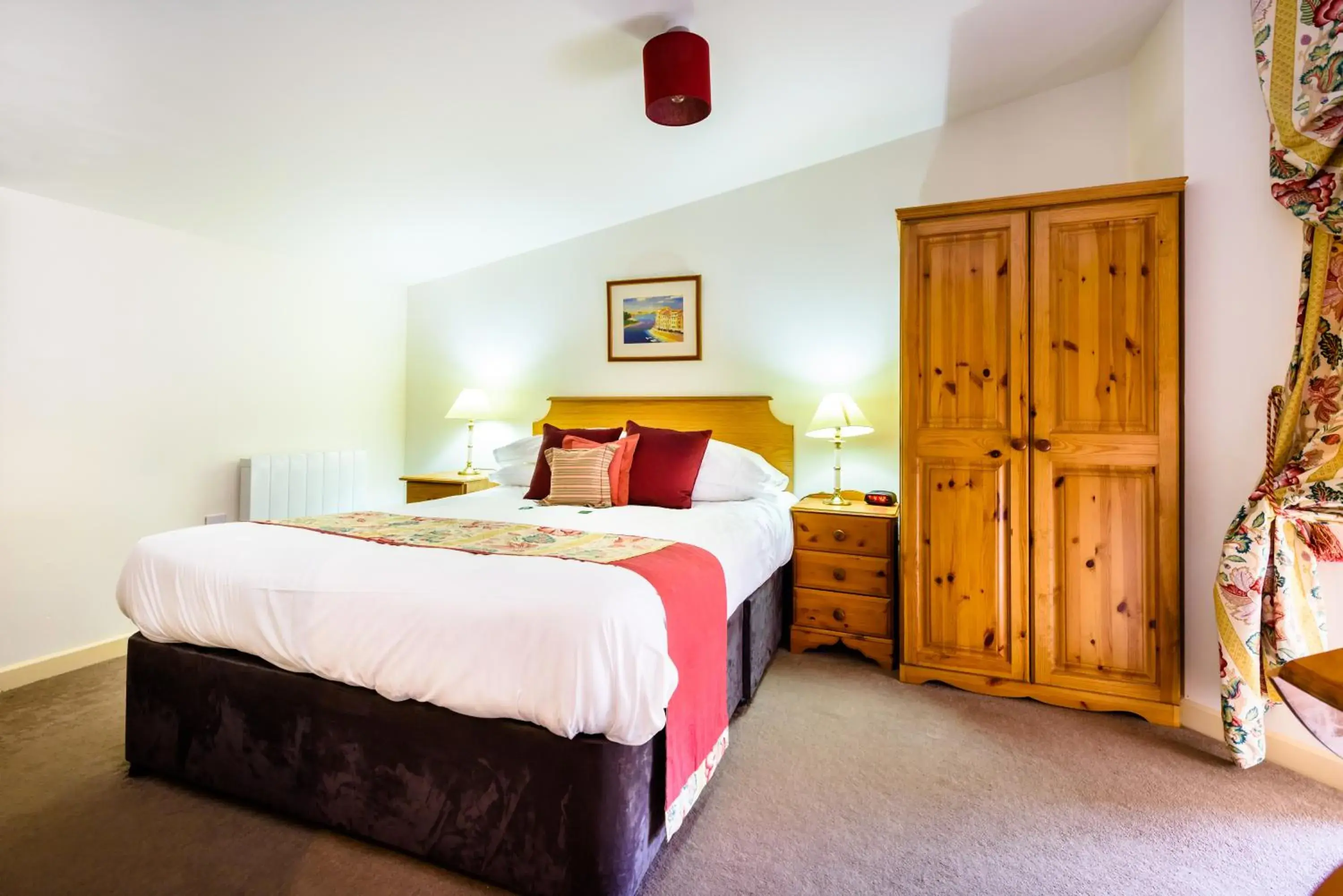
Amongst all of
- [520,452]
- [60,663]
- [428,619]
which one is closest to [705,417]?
[520,452]

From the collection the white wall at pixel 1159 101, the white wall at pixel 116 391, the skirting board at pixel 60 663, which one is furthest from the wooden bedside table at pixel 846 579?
the white wall at pixel 116 391

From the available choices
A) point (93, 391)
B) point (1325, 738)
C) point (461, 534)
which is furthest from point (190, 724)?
point (1325, 738)

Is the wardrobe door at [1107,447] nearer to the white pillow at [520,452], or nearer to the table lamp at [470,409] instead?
the white pillow at [520,452]

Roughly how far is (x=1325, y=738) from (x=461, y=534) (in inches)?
82.2

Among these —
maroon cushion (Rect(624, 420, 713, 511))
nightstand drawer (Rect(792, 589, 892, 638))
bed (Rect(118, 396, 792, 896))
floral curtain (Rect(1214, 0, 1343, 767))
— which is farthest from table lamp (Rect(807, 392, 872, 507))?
floral curtain (Rect(1214, 0, 1343, 767))

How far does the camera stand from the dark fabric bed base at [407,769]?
51.7 inches

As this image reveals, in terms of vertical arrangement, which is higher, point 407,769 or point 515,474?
point 515,474

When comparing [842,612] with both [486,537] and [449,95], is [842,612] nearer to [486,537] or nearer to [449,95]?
[486,537]

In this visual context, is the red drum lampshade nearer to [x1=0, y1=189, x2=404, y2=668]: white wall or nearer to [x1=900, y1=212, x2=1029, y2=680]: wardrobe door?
[x1=900, y1=212, x2=1029, y2=680]: wardrobe door

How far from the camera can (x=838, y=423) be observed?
119 inches

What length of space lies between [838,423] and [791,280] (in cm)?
96

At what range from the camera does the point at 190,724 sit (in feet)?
5.74

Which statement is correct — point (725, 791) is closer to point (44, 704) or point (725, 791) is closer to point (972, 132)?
point (44, 704)

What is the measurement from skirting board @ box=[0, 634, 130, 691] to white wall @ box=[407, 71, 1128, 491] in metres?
2.00
